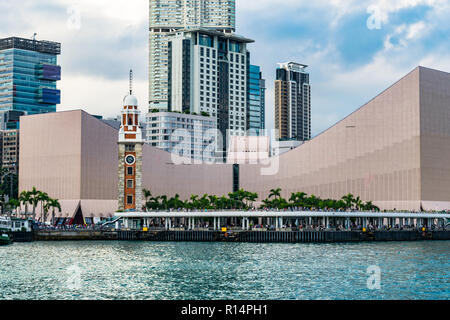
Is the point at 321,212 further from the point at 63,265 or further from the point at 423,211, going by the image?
the point at 63,265

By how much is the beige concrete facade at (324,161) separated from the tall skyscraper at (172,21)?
5684 cm

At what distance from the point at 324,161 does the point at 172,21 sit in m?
85.7

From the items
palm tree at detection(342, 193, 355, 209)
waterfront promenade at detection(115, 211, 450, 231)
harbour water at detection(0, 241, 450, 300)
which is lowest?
harbour water at detection(0, 241, 450, 300)

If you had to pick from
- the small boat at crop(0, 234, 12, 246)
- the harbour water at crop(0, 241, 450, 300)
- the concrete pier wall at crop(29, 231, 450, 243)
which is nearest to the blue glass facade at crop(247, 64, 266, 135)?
the concrete pier wall at crop(29, 231, 450, 243)

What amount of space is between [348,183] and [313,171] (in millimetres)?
9749

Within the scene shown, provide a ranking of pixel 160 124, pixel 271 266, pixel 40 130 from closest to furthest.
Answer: pixel 271 266 < pixel 40 130 < pixel 160 124

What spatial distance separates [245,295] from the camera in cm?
3962

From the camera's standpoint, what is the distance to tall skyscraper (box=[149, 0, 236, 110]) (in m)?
191

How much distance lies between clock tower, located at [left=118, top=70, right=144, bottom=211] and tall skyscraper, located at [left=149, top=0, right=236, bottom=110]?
83394 millimetres

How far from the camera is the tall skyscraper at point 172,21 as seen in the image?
19125 centimetres

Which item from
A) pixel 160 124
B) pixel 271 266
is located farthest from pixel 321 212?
pixel 160 124

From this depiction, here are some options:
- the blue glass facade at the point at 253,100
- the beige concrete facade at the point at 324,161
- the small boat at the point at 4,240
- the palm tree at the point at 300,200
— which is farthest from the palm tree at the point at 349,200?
the blue glass facade at the point at 253,100

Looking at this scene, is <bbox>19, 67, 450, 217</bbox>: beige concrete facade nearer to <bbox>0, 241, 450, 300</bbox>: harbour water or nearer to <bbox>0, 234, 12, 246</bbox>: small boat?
<bbox>0, 241, 450, 300</bbox>: harbour water

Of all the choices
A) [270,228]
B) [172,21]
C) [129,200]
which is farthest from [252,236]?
[172,21]
